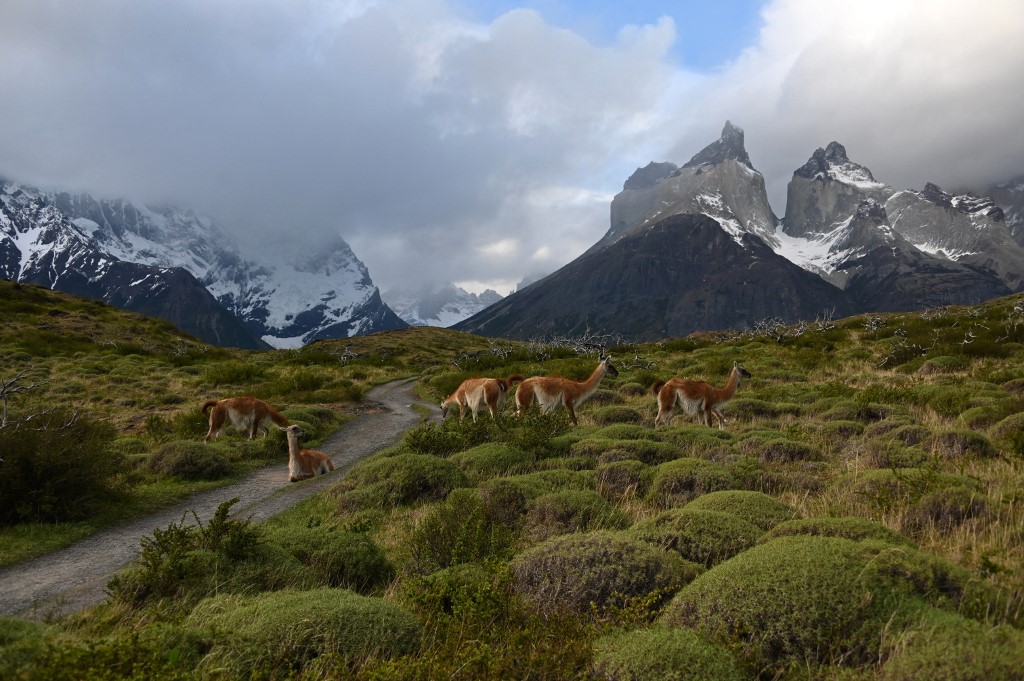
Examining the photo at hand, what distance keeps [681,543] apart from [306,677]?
339 centimetres

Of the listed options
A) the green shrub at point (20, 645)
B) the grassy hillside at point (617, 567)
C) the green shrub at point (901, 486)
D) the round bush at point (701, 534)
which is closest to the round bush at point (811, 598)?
the grassy hillside at point (617, 567)

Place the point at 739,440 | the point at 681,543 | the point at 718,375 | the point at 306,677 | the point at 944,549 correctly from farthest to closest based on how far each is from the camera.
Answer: the point at 718,375
the point at 739,440
the point at 681,543
the point at 944,549
the point at 306,677

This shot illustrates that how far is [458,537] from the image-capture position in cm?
571

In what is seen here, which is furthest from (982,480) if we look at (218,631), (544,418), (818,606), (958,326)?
(958,326)

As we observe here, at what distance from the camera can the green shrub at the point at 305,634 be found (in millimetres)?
3463

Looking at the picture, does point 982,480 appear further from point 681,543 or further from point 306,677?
point 306,677

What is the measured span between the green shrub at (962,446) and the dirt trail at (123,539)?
31.6 ft

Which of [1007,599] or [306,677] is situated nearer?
[306,677]

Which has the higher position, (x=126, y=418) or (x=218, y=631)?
(x=126, y=418)

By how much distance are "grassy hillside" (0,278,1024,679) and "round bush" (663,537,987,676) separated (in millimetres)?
15

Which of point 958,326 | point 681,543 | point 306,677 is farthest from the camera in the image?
point 958,326

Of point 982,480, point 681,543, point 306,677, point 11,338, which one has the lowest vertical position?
point 982,480

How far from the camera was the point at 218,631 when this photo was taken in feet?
12.0

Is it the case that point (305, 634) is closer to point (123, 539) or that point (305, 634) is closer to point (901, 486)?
point (123, 539)
